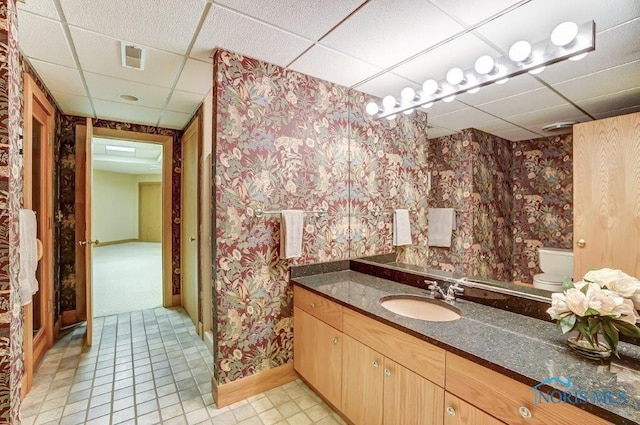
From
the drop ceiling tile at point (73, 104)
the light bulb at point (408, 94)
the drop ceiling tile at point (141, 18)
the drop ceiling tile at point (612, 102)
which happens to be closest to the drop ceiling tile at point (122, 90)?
the drop ceiling tile at point (73, 104)

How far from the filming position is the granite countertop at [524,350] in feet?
2.55

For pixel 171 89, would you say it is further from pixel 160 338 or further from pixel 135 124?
pixel 160 338

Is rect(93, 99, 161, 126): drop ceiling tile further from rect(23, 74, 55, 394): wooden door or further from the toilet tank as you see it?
the toilet tank

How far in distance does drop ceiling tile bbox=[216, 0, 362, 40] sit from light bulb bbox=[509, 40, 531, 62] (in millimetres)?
792

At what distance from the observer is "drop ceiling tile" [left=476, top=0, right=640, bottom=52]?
4.10 feet

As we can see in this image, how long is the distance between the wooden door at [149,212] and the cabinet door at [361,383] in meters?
9.06

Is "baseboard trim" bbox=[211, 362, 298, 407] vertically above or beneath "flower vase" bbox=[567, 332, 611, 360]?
beneath

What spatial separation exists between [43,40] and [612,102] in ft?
11.8

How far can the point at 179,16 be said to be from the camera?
4.60 feet

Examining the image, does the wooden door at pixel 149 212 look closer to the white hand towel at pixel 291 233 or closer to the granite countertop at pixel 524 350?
the white hand towel at pixel 291 233

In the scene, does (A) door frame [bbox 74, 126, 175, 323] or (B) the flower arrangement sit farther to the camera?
(A) door frame [bbox 74, 126, 175, 323]

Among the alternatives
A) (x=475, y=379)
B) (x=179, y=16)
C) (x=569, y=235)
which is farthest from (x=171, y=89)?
(x=569, y=235)

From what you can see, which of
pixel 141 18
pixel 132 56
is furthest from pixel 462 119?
pixel 132 56

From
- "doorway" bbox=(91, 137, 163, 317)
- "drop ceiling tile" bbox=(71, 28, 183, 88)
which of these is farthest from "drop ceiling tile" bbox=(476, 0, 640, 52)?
"doorway" bbox=(91, 137, 163, 317)
